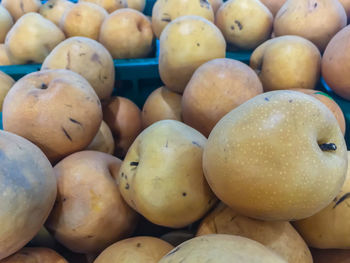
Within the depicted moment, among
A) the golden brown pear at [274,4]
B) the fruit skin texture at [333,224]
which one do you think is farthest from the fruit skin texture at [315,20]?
the fruit skin texture at [333,224]

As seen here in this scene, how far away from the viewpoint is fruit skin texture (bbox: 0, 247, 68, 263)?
58 centimetres

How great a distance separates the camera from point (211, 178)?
1.72ft

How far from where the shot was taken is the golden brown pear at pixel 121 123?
109 centimetres

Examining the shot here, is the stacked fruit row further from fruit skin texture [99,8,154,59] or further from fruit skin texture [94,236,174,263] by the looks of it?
fruit skin texture [99,8,154,59]

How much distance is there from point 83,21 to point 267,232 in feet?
4.02

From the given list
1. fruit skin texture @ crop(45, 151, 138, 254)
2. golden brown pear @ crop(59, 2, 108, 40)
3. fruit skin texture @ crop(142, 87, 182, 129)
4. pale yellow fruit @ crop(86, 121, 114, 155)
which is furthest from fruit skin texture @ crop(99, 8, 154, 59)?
fruit skin texture @ crop(45, 151, 138, 254)

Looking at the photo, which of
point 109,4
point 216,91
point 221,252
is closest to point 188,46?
point 216,91

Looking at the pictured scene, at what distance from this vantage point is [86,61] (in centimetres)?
97

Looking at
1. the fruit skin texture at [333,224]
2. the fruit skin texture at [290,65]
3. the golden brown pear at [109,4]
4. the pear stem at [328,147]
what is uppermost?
the golden brown pear at [109,4]

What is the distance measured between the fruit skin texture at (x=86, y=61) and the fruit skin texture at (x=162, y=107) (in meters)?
0.17

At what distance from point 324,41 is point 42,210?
112cm

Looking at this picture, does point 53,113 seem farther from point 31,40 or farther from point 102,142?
point 31,40

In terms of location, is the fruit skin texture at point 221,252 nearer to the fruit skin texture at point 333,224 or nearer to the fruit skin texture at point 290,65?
the fruit skin texture at point 333,224

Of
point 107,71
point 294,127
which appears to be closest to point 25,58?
point 107,71
